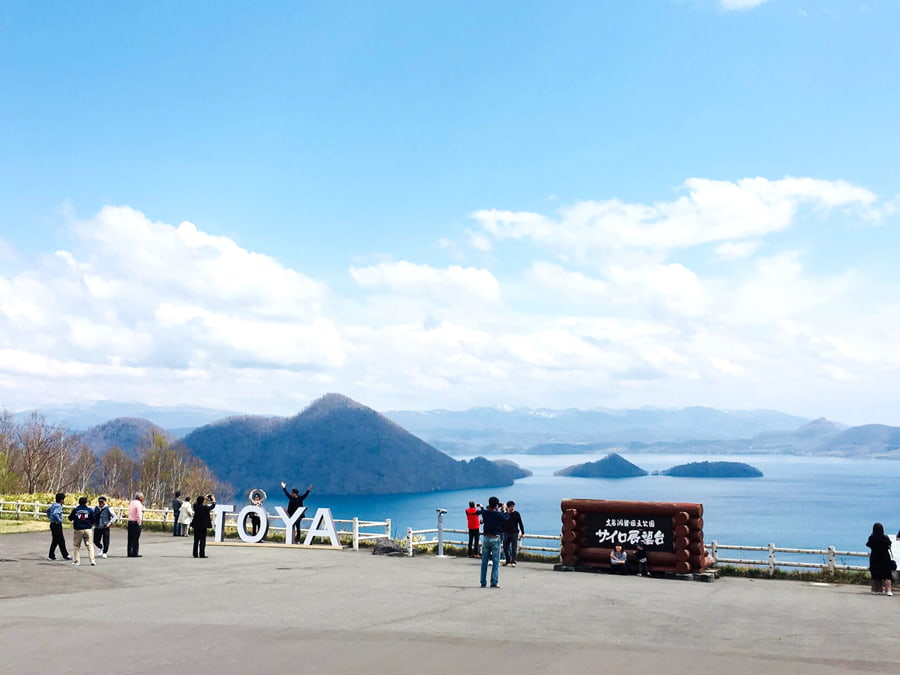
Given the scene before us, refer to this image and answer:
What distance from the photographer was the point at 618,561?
21609 millimetres

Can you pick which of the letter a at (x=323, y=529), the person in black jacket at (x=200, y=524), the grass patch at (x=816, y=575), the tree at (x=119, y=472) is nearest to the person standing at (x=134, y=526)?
the person in black jacket at (x=200, y=524)

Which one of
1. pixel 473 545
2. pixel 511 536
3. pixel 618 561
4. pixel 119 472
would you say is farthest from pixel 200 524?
pixel 119 472

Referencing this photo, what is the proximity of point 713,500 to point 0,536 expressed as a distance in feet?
618

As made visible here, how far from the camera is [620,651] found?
10367mm

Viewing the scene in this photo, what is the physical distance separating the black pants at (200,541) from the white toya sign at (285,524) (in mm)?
4079

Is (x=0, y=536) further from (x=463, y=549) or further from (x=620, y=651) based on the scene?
(x=620, y=651)

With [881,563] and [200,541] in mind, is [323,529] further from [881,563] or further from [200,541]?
[881,563]

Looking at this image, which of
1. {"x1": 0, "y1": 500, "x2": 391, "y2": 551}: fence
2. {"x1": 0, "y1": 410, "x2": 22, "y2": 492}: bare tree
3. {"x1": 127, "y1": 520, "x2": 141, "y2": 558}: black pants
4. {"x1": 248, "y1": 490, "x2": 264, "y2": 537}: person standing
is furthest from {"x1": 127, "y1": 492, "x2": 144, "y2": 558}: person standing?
{"x1": 0, "y1": 410, "x2": 22, "y2": 492}: bare tree

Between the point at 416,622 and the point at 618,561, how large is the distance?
413 inches

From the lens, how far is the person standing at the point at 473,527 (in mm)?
24375

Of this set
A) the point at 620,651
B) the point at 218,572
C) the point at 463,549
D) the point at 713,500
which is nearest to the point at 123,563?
the point at 218,572

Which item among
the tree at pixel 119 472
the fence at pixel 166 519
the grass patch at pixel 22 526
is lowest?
the tree at pixel 119 472

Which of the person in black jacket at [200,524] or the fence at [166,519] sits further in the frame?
the fence at [166,519]

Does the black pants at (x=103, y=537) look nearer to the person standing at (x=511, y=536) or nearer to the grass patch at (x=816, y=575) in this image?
the person standing at (x=511, y=536)
